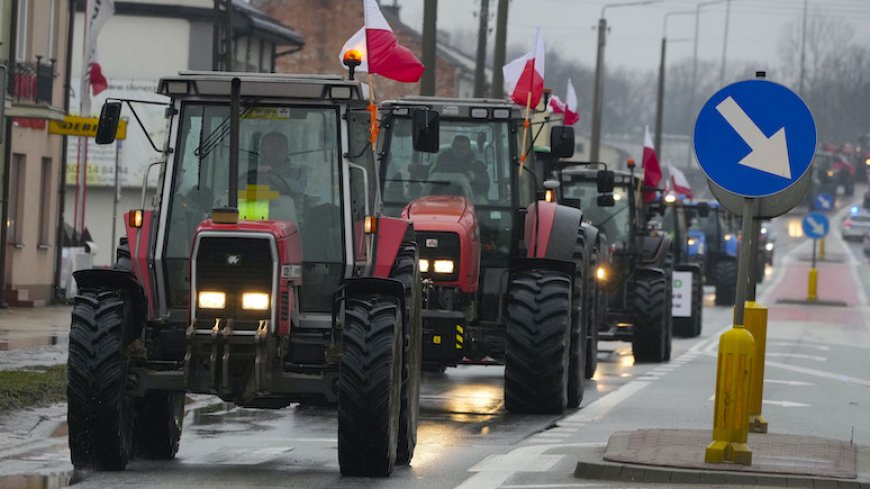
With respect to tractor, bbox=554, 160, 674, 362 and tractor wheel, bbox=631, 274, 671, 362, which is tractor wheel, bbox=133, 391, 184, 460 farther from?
tractor wheel, bbox=631, 274, 671, 362

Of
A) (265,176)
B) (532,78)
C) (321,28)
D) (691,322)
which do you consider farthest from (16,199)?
(321,28)

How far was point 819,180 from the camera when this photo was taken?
370 feet

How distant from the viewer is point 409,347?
12703mm

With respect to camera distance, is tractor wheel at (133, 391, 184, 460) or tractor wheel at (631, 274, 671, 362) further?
tractor wheel at (631, 274, 671, 362)

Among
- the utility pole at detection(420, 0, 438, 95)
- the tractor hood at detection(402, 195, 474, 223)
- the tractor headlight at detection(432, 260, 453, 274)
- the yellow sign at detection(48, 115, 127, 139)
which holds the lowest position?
the tractor headlight at detection(432, 260, 453, 274)

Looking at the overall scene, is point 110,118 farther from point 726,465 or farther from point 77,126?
point 77,126

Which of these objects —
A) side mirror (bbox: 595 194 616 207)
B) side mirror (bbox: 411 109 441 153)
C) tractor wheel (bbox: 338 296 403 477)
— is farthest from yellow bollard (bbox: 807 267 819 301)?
tractor wheel (bbox: 338 296 403 477)

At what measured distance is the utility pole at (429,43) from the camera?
32469 millimetres

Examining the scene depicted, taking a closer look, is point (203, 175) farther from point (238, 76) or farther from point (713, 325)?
point (713, 325)

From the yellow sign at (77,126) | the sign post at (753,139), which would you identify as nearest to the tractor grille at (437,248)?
the sign post at (753,139)


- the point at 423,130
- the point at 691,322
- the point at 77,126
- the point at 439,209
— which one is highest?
the point at 77,126

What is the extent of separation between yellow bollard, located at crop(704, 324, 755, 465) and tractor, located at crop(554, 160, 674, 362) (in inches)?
520

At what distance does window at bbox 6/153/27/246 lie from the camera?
3647 cm

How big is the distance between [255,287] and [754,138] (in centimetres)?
324
